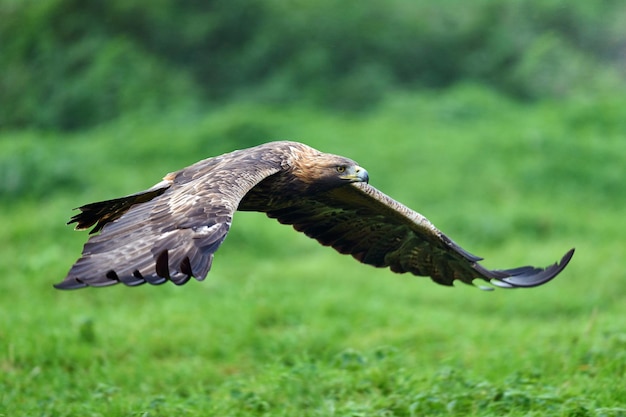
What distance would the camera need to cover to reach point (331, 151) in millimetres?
13906

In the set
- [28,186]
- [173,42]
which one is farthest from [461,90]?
[28,186]

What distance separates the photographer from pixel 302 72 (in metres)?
15.9

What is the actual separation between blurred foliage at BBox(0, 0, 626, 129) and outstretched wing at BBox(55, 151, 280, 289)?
9.29 m

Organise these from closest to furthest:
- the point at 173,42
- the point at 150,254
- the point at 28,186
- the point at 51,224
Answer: the point at 150,254 < the point at 51,224 < the point at 28,186 < the point at 173,42

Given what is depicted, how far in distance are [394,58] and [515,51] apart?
1972 mm

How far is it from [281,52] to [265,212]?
368 inches

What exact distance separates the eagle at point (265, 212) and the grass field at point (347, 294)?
2.59ft

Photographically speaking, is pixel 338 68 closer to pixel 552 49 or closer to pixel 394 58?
pixel 394 58

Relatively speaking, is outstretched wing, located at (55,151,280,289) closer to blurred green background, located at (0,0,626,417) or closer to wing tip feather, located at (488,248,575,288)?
blurred green background, located at (0,0,626,417)

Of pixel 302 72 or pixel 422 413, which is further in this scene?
pixel 302 72

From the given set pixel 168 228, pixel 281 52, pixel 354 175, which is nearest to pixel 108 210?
pixel 168 228

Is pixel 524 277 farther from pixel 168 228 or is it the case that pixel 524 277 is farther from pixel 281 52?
pixel 281 52

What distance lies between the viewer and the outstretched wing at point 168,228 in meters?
4.90

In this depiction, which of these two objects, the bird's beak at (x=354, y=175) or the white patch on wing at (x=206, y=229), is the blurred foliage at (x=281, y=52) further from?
the white patch on wing at (x=206, y=229)
